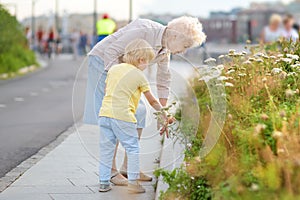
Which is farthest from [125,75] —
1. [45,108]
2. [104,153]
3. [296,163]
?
[45,108]

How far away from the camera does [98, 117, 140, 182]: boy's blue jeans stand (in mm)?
7281

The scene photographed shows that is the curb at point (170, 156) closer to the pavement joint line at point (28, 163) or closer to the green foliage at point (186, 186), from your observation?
the pavement joint line at point (28, 163)

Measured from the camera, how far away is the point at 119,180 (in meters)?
7.80

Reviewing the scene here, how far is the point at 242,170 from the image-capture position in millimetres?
5340

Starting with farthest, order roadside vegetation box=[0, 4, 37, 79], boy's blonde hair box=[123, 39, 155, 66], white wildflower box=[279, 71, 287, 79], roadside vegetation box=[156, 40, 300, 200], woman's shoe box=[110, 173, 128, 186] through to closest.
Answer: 1. roadside vegetation box=[0, 4, 37, 79]
2. woman's shoe box=[110, 173, 128, 186]
3. white wildflower box=[279, 71, 287, 79]
4. boy's blonde hair box=[123, 39, 155, 66]
5. roadside vegetation box=[156, 40, 300, 200]

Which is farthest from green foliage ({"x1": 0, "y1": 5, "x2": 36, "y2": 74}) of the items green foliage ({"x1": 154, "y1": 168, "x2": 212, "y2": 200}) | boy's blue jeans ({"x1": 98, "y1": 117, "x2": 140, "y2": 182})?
green foliage ({"x1": 154, "y1": 168, "x2": 212, "y2": 200})

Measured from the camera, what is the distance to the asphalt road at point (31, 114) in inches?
413

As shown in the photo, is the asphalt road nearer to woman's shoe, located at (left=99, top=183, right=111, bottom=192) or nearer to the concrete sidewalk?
the concrete sidewalk

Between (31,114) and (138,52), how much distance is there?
327 inches

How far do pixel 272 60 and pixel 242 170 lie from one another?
152 inches

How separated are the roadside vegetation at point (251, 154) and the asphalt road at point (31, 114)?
2.29m

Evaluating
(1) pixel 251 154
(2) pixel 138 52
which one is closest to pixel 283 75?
(2) pixel 138 52

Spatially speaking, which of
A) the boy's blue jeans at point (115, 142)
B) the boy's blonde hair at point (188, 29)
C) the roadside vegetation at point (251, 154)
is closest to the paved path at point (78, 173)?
the boy's blue jeans at point (115, 142)

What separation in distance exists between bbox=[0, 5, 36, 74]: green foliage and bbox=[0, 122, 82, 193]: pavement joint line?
15195 millimetres
